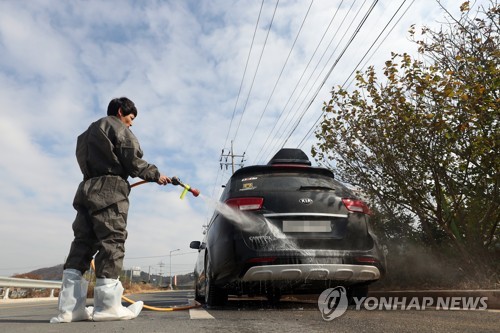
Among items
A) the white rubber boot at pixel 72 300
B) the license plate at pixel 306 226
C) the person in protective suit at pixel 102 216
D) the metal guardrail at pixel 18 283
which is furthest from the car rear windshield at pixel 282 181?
the metal guardrail at pixel 18 283

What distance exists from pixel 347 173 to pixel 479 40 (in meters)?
4.04

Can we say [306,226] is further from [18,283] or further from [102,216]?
[18,283]

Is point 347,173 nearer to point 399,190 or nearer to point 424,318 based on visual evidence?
point 399,190

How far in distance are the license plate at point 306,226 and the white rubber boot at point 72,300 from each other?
6.93 feet

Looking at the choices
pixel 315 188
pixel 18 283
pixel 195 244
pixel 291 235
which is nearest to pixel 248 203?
pixel 291 235

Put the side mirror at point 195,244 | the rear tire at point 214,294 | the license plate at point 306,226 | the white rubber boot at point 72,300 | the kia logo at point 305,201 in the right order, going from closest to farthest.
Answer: the white rubber boot at point 72,300 → the license plate at point 306,226 → the kia logo at point 305,201 → the rear tire at point 214,294 → the side mirror at point 195,244

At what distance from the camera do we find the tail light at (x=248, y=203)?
4895 mm

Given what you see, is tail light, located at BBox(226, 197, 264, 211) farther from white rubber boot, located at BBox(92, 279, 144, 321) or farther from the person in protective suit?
white rubber boot, located at BBox(92, 279, 144, 321)

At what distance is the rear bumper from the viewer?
15.0ft

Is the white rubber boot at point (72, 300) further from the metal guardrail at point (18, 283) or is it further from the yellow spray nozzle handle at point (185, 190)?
the metal guardrail at point (18, 283)

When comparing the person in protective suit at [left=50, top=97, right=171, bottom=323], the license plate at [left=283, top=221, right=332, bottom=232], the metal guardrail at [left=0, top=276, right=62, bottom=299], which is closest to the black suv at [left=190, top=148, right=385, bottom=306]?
the license plate at [left=283, top=221, right=332, bottom=232]

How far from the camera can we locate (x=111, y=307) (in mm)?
3754

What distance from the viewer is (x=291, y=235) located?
15.5 ft

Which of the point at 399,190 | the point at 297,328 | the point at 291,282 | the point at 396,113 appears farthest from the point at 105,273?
the point at 399,190
